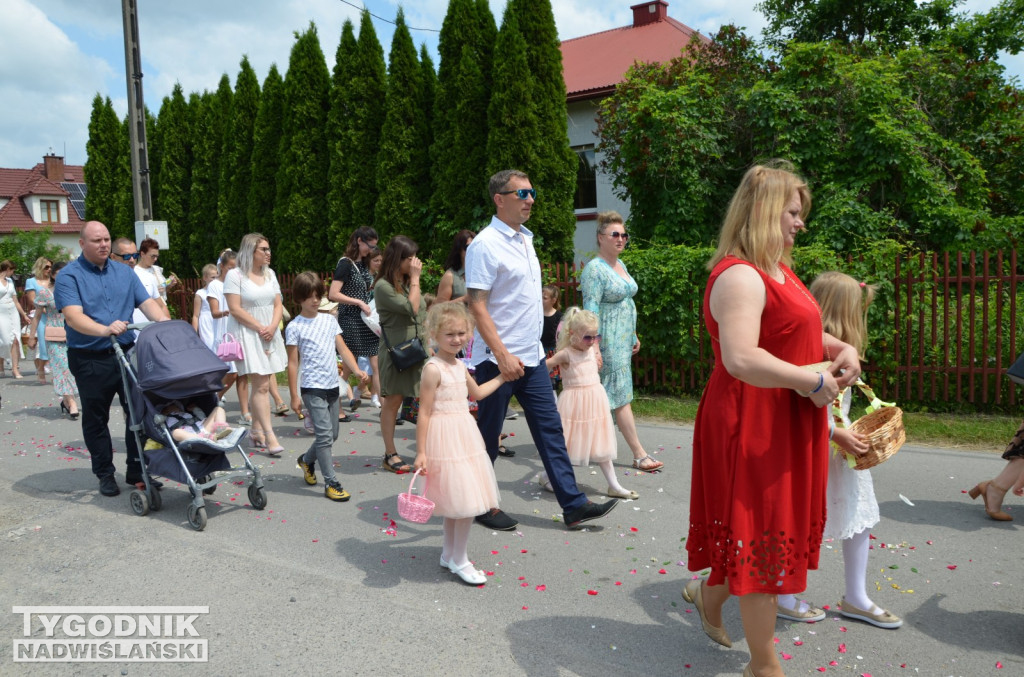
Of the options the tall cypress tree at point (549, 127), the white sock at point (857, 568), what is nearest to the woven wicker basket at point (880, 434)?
the white sock at point (857, 568)

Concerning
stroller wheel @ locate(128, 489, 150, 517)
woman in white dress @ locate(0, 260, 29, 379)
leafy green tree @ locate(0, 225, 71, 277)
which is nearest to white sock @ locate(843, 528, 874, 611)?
stroller wheel @ locate(128, 489, 150, 517)

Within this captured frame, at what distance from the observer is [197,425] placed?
219 inches

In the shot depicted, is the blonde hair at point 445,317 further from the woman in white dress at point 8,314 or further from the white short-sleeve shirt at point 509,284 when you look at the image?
the woman in white dress at point 8,314

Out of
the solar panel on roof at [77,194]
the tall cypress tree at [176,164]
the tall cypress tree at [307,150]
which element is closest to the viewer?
the tall cypress tree at [307,150]

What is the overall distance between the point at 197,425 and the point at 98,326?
1.00 meters

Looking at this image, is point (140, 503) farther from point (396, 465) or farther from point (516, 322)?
point (516, 322)

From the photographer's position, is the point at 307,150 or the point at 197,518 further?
the point at 307,150

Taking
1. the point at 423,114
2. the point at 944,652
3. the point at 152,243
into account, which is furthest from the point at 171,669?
the point at 423,114

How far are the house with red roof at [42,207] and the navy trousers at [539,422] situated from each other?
62469 mm

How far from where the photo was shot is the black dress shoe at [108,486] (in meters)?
5.96

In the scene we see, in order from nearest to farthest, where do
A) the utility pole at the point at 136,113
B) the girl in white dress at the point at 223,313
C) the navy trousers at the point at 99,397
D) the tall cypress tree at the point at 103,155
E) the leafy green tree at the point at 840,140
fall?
the navy trousers at the point at 99,397 < the girl in white dress at the point at 223,313 < the leafy green tree at the point at 840,140 < the utility pole at the point at 136,113 < the tall cypress tree at the point at 103,155

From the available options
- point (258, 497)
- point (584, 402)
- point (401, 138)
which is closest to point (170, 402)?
point (258, 497)

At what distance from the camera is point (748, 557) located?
282 centimetres

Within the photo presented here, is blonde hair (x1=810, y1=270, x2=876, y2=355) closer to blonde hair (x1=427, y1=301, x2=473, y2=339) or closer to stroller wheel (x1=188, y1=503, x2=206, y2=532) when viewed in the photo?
blonde hair (x1=427, y1=301, x2=473, y2=339)
